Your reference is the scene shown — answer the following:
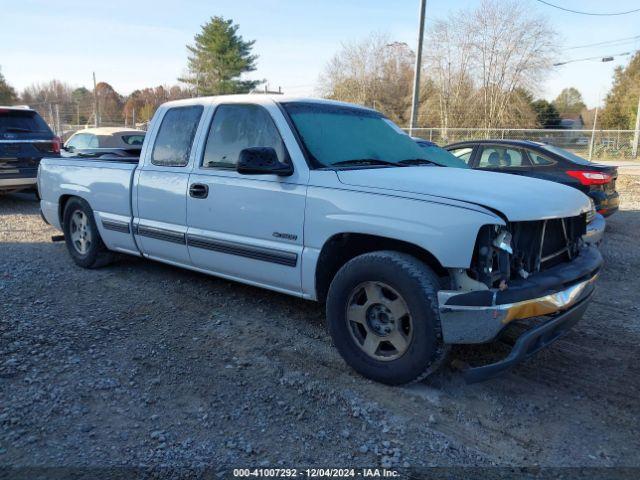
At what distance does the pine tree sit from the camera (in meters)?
46.3

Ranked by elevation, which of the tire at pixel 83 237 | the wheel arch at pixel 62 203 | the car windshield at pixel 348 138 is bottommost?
the tire at pixel 83 237

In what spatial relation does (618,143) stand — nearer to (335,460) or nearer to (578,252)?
(578,252)

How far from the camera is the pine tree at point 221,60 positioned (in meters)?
46.3

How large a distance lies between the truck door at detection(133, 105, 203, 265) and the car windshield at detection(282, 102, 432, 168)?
3.64 ft

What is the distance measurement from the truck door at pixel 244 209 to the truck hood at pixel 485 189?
563 millimetres

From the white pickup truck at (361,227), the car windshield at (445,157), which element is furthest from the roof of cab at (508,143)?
the white pickup truck at (361,227)

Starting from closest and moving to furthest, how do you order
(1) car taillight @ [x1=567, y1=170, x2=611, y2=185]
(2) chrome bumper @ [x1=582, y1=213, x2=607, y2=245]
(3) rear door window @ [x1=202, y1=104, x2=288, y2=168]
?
(3) rear door window @ [x1=202, y1=104, x2=288, y2=168] → (2) chrome bumper @ [x1=582, y1=213, x2=607, y2=245] → (1) car taillight @ [x1=567, y1=170, x2=611, y2=185]

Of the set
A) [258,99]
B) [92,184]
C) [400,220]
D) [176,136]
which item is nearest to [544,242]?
[400,220]

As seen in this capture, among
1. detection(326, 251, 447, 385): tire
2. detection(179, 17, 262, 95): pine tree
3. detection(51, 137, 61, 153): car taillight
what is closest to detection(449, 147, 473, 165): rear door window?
detection(326, 251, 447, 385): tire

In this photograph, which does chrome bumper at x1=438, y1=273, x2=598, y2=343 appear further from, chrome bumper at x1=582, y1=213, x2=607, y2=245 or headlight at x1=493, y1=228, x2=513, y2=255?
chrome bumper at x1=582, y1=213, x2=607, y2=245

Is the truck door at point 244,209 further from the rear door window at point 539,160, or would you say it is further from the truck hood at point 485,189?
the rear door window at point 539,160

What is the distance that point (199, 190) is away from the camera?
4.38 metres

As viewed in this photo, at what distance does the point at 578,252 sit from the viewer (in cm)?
381

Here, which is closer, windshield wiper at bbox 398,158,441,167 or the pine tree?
windshield wiper at bbox 398,158,441,167
